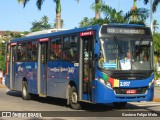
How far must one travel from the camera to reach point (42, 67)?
19406 mm

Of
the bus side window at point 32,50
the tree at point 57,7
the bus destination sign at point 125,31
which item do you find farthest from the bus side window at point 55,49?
the tree at point 57,7

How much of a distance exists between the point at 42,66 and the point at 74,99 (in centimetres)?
372

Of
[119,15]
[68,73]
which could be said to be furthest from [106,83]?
[119,15]

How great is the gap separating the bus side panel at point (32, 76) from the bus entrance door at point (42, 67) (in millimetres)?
454

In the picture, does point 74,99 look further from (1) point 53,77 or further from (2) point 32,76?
(2) point 32,76

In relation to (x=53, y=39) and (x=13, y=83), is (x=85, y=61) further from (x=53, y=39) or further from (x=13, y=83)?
(x=13, y=83)

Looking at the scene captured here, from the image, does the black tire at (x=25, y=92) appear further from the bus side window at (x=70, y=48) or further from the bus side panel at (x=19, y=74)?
the bus side window at (x=70, y=48)

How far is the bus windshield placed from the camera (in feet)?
48.3

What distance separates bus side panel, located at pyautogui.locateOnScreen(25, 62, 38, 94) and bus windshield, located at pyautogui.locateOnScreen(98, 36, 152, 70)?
6.05m

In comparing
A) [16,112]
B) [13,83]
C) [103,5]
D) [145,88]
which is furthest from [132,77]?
[103,5]

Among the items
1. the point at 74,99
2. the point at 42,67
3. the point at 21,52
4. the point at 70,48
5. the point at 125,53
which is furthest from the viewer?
the point at 21,52

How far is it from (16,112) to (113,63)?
3770 mm

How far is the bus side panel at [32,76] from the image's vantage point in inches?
792

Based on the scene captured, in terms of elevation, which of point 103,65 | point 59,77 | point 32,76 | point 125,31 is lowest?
point 32,76
